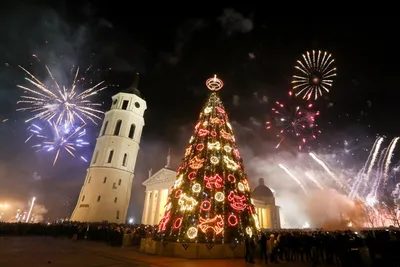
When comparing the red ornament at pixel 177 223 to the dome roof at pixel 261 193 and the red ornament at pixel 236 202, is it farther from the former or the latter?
the dome roof at pixel 261 193

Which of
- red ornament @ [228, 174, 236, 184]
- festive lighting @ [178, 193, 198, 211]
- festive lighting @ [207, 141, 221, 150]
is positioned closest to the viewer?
festive lighting @ [178, 193, 198, 211]

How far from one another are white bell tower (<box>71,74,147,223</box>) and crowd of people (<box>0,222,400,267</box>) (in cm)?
1221

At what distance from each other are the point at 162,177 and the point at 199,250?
45.0m

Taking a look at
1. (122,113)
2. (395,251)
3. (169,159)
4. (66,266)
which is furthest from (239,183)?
(169,159)

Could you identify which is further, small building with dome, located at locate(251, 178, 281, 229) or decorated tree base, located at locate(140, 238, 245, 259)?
small building with dome, located at locate(251, 178, 281, 229)

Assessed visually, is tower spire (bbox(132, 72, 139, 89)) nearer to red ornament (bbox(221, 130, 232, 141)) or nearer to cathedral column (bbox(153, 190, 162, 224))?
cathedral column (bbox(153, 190, 162, 224))

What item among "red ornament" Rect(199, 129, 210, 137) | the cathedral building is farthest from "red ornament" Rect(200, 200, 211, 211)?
the cathedral building

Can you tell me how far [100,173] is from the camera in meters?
43.7

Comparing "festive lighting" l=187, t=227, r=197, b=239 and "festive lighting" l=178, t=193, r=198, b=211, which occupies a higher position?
"festive lighting" l=178, t=193, r=198, b=211

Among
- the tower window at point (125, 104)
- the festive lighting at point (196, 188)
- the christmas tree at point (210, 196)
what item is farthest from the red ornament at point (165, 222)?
the tower window at point (125, 104)

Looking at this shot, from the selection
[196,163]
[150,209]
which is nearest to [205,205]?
[196,163]

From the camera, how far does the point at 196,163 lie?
16.0 metres

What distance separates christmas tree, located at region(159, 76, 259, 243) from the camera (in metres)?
13.9

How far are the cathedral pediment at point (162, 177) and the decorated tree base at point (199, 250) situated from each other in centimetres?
3971
